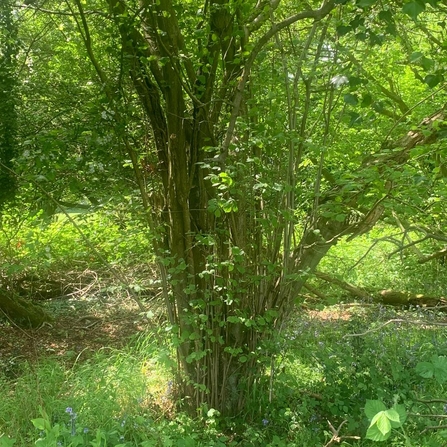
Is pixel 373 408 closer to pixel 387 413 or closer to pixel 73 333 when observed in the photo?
pixel 387 413

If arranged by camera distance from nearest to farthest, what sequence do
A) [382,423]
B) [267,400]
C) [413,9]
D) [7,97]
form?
[382,423] < [413,9] < [267,400] < [7,97]

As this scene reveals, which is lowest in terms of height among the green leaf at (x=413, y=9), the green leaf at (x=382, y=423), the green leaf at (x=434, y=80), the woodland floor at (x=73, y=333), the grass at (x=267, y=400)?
the woodland floor at (x=73, y=333)

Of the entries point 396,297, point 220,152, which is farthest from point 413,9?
point 396,297

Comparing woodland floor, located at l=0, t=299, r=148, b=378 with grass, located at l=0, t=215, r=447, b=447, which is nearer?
grass, located at l=0, t=215, r=447, b=447

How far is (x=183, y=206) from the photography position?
136 inches

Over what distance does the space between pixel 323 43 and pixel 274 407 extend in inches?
92.9

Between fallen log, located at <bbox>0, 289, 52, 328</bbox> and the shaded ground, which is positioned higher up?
fallen log, located at <bbox>0, 289, 52, 328</bbox>

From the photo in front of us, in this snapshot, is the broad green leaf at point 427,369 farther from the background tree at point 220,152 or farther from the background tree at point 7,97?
the background tree at point 7,97

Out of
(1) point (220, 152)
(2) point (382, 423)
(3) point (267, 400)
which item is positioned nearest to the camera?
(2) point (382, 423)

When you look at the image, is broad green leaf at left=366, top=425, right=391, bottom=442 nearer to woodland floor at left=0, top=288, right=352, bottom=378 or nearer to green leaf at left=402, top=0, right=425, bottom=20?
green leaf at left=402, top=0, right=425, bottom=20

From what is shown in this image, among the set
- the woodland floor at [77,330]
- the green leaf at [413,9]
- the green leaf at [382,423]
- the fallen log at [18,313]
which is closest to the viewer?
the green leaf at [382,423]

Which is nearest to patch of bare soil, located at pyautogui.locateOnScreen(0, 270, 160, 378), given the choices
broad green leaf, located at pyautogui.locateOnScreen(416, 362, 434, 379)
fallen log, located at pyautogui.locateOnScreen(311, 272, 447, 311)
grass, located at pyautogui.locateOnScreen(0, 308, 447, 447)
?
grass, located at pyautogui.locateOnScreen(0, 308, 447, 447)

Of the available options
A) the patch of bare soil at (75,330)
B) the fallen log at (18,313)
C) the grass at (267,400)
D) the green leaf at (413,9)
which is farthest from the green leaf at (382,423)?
the fallen log at (18,313)

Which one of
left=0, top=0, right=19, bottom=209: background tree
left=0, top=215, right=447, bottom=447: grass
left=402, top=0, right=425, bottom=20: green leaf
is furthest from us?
left=0, top=0, right=19, bottom=209: background tree
